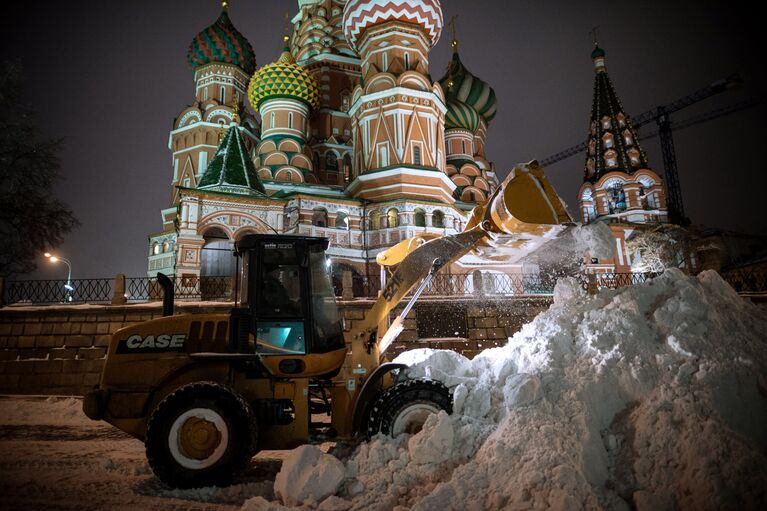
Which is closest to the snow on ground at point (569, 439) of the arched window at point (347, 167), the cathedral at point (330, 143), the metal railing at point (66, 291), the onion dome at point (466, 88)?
the metal railing at point (66, 291)

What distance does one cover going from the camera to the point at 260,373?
4.68m

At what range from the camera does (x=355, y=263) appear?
21.5m

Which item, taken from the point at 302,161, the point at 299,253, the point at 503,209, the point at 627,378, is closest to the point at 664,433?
the point at 627,378

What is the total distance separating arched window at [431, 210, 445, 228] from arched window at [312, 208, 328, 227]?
5.76 m

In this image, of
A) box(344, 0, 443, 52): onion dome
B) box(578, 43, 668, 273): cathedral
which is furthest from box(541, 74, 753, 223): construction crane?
box(344, 0, 443, 52): onion dome

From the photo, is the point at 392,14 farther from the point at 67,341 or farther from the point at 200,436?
the point at 200,436

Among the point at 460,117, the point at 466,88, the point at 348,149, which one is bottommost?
the point at 348,149

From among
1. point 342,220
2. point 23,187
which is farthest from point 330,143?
point 23,187

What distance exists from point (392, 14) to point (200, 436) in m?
26.5

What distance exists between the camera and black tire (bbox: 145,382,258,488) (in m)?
4.13

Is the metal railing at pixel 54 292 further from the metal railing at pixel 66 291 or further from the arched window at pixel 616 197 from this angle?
the arched window at pixel 616 197

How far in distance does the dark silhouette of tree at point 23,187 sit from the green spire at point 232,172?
19.9 feet

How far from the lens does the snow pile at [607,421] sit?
114 inches

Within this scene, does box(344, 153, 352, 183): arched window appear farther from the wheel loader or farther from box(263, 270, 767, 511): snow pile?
box(263, 270, 767, 511): snow pile
